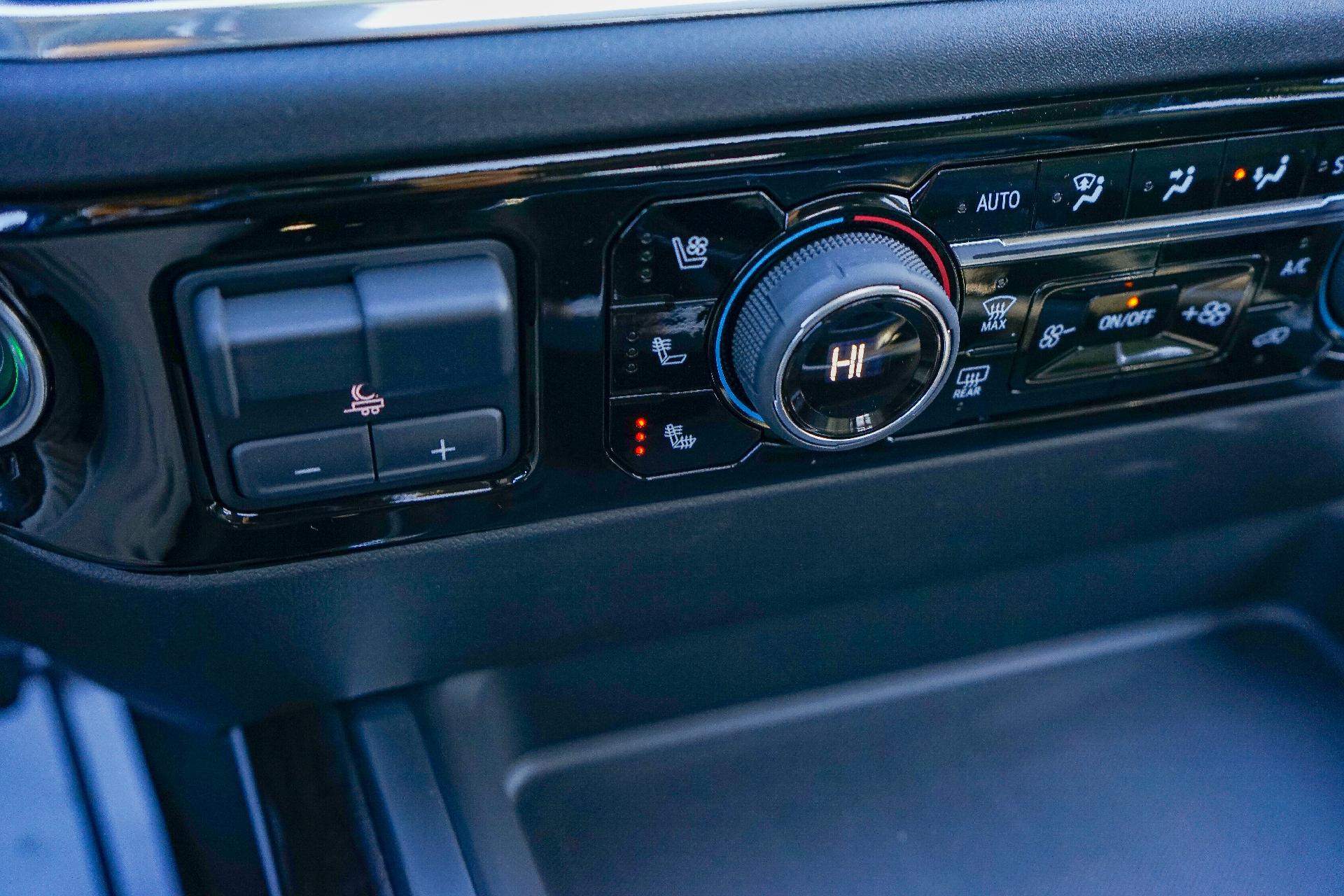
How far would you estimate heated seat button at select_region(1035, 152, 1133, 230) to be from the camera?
57cm

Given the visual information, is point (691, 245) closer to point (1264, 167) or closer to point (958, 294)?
point (958, 294)

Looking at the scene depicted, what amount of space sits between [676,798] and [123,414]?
41 cm

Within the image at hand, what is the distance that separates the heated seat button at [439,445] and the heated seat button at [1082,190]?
28 centimetres

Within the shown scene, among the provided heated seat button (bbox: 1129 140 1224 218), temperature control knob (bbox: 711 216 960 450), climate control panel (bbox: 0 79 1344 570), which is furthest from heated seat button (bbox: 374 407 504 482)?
heated seat button (bbox: 1129 140 1224 218)

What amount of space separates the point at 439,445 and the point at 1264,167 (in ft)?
1.44

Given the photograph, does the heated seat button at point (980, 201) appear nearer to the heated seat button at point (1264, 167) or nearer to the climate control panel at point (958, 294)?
the climate control panel at point (958, 294)

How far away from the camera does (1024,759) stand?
2.56 ft

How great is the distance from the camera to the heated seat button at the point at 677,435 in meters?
0.58

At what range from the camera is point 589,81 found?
0.49 metres

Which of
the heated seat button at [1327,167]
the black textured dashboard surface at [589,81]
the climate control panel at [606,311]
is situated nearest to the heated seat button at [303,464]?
the climate control panel at [606,311]

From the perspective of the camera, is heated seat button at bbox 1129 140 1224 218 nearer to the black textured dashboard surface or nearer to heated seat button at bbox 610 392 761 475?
the black textured dashboard surface

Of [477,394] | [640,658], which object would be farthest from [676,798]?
[477,394]

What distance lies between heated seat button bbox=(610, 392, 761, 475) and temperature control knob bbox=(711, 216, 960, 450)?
2cm

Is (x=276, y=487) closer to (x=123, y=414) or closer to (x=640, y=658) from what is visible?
(x=123, y=414)
